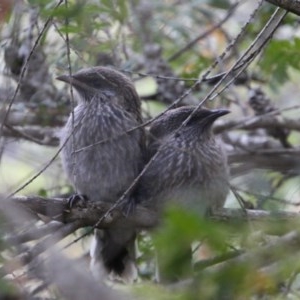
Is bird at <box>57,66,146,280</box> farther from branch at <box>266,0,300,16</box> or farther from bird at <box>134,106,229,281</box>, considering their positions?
branch at <box>266,0,300,16</box>

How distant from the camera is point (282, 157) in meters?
5.65

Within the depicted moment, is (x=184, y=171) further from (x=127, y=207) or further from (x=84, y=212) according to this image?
(x=84, y=212)

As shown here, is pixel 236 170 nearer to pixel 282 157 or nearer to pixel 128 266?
pixel 282 157

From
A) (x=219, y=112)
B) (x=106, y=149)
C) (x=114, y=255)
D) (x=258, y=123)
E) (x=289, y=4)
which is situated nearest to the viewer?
(x=289, y=4)

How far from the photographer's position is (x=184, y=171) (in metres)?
4.86

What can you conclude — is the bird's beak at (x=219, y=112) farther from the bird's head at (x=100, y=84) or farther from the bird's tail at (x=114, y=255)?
the bird's tail at (x=114, y=255)

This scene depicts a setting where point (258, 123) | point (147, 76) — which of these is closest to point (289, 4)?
point (147, 76)

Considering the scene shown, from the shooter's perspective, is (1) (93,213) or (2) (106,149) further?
(2) (106,149)

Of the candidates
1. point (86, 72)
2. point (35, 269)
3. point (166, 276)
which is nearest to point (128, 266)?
point (86, 72)

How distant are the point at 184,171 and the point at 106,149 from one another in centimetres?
44

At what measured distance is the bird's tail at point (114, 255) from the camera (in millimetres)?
5223

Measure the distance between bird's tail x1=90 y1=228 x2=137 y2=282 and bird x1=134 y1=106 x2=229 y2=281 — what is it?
501 mm

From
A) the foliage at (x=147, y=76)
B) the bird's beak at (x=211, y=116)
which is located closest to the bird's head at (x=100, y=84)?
the foliage at (x=147, y=76)

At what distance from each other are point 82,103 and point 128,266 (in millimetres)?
995
